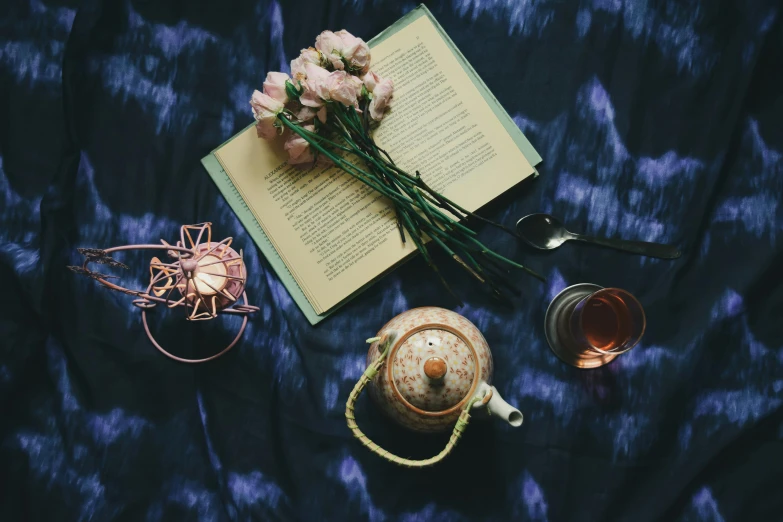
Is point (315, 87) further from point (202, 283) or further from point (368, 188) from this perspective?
point (202, 283)

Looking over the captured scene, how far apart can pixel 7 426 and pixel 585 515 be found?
73cm

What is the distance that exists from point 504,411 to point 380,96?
15.7 inches

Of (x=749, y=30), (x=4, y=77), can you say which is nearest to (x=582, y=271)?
(x=749, y=30)

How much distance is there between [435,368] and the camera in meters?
0.54

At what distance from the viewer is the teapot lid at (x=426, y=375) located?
22.4 inches

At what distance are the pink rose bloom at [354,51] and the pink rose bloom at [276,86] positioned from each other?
0.25ft

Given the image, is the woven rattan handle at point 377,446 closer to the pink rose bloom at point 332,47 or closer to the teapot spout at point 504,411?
the teapot spout at point 504,411

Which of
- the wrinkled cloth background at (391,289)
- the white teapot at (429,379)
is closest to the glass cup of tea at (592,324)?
the wrinkled cloth background at (391,289)

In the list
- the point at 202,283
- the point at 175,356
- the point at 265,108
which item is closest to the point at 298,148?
the point at 265,108

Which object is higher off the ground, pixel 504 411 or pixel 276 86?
pixel 276 86

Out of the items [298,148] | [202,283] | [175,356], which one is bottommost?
[175,356]

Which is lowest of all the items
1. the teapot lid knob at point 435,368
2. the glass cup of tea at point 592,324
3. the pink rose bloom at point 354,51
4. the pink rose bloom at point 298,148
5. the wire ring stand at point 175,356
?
the wire ring stand at point 175,356

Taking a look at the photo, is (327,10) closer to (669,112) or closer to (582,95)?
(582,95)

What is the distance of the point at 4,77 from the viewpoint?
2.47 ft
